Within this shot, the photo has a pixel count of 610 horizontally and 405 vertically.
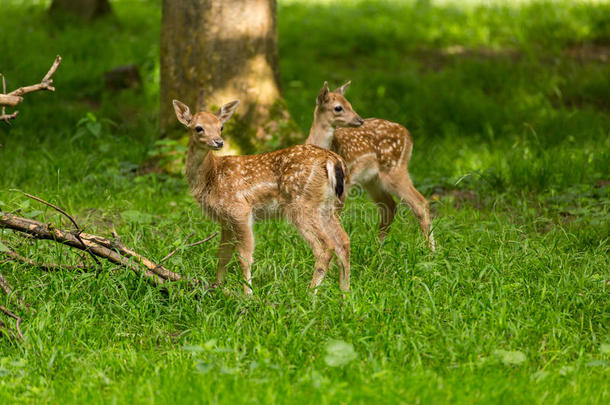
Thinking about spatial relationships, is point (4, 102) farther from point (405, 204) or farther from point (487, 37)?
point (487, 37)

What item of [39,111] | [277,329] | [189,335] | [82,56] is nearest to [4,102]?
[189,335]

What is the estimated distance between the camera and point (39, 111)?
9523mm

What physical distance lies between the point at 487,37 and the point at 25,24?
7812 mm

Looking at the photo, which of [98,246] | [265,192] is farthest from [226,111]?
[98,246]

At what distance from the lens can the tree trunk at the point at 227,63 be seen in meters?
7.72

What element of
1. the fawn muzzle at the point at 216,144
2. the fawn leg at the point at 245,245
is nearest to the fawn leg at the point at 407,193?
the fawn leg at the point at 245,245

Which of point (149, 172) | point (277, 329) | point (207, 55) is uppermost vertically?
point (207, 55)

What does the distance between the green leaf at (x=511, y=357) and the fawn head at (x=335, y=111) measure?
3.05m

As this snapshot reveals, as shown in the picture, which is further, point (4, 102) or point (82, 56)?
point (82, 56)

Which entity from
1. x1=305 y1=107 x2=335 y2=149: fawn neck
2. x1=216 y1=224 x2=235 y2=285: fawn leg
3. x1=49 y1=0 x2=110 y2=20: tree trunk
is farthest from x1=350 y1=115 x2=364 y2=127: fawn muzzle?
x1=49 y1=0 x2=110 y2=20: tree trunk

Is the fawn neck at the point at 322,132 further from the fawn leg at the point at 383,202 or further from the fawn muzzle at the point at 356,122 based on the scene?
the fawn leg at the point at 383,202

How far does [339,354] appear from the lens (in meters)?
3.87

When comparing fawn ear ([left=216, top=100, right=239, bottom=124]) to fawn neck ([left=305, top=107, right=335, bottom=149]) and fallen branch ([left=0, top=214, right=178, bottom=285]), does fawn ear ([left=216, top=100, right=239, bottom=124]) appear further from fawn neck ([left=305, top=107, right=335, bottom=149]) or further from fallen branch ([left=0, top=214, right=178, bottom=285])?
fallen branch ([left=0, top=214, right=178, bottom=285])

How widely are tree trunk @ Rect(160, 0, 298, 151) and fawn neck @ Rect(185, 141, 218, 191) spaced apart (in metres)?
2.17
